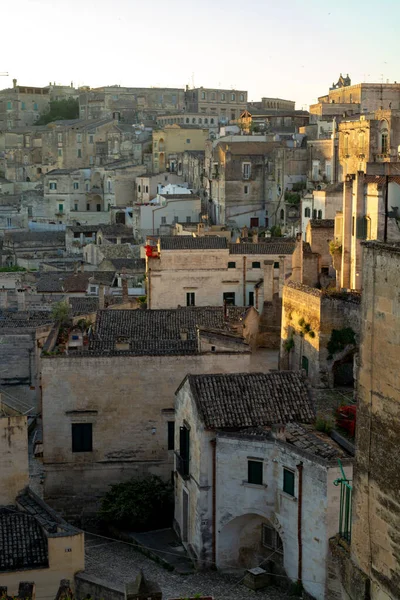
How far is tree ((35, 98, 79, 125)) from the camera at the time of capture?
9238 cm

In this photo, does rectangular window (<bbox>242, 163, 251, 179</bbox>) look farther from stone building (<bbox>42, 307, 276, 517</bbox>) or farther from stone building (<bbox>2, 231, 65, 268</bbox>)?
stone building (<bbox>42, 307, 276, 517</bbox>)

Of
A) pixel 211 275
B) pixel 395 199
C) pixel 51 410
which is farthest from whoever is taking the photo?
pixel 211 275

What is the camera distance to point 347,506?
32.0ft

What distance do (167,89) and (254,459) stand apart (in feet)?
263

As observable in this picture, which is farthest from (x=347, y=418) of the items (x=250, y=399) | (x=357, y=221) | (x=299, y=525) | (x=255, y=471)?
(x=357, y=221)

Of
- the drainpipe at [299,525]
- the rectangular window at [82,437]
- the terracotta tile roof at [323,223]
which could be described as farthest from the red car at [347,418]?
the terracotta tile roof at [323,223]

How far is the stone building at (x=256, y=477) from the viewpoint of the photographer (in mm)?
15500

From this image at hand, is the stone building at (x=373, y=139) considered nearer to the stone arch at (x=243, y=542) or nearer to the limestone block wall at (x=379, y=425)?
the stone arch at (x=243, y=542)

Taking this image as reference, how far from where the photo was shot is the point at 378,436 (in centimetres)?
720

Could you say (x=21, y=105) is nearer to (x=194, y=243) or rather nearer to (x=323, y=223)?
(x=194, y=243)

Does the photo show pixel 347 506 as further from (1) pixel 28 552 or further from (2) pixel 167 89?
(2) pixel 167 89

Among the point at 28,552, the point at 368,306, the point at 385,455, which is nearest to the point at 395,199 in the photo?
the point at 368,306

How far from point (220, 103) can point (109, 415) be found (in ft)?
224

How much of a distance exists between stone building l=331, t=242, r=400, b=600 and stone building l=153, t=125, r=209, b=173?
58.9 metres
